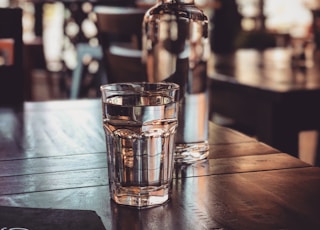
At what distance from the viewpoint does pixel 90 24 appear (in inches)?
197

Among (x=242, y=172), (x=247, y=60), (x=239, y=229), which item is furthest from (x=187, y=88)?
(x=247, y=60)

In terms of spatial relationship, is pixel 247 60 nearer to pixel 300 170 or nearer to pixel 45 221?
pixel 300 170

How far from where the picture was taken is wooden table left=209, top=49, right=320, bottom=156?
6.42 feet

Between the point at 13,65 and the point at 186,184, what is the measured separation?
3.13 ft

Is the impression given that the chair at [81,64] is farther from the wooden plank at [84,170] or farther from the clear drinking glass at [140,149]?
the clear drinking glass at [140,149]

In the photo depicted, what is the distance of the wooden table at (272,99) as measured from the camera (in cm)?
196

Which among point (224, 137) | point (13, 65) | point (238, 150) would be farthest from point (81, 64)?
point (238, 150)

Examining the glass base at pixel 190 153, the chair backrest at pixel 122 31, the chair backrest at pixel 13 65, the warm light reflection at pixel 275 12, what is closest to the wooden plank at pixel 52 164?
the glass base at pixel 190 153

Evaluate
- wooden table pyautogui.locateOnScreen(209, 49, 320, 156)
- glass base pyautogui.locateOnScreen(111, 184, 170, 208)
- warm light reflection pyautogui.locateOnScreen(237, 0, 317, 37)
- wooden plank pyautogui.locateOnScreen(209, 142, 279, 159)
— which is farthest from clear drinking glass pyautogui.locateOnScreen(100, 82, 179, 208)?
warm light reflection pyautogui.locateOnScreen(237, 0, 317, 37)

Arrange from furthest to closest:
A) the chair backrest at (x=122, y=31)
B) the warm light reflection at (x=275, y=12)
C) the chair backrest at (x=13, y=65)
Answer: the warm light reflection at (x=275, y=12), the chair backrest at (x=122, y=31), the chair backrest at (x=13, y=65)

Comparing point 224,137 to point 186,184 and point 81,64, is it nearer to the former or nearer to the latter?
point 186,184

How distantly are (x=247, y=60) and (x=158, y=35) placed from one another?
2010 mm

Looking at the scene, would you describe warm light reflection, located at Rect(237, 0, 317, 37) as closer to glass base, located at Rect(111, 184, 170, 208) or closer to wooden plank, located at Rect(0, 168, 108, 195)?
wooden plank, located at Rect(0, 168, 108, 195)

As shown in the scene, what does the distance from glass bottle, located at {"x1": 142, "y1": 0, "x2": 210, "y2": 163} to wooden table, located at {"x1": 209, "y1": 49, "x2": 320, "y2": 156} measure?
0.96 metres
